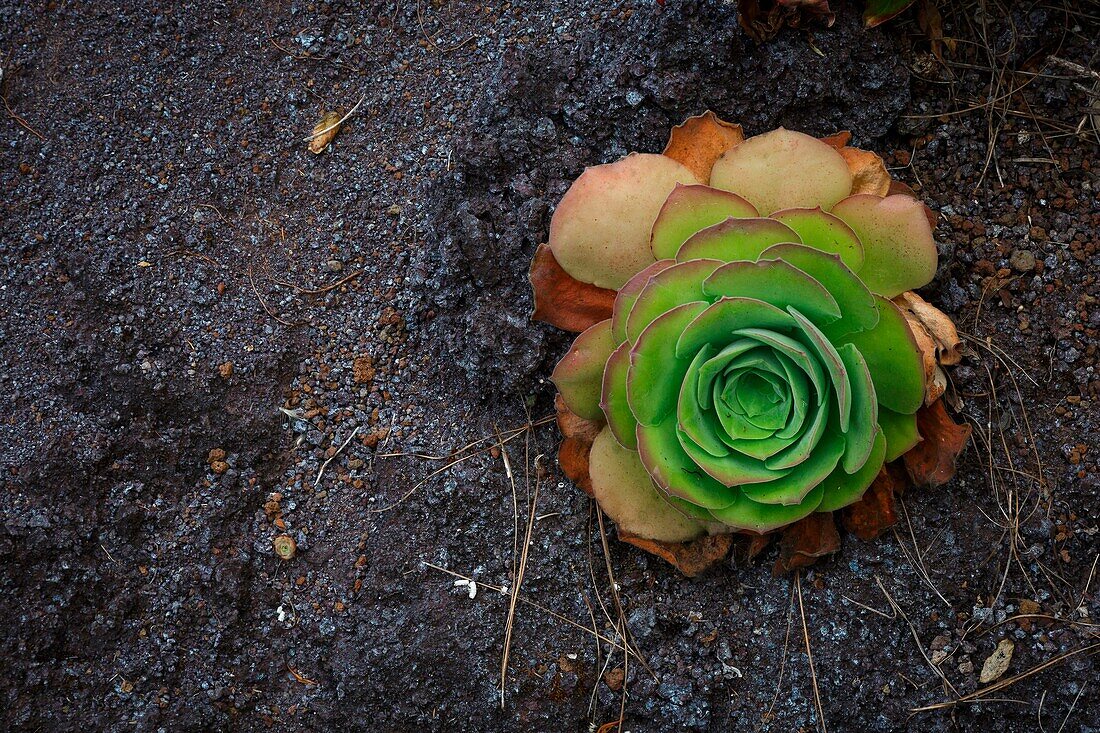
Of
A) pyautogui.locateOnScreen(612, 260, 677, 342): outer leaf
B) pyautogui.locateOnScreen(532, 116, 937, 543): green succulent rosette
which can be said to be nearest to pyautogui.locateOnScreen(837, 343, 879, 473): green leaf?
pyautogui.locateOnScreen(532, 116, 937, 543): green succulent rosette

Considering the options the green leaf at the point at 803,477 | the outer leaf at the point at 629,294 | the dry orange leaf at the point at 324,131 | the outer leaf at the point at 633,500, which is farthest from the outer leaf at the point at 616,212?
the dry orange leaf at the point at 324,131

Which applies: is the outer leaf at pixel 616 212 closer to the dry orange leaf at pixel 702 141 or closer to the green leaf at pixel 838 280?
the dry orange leaf at pixel 702 141

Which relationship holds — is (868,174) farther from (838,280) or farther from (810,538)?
(810,538)

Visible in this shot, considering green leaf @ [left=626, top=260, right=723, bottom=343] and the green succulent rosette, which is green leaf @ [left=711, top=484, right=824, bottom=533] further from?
green leaf @ [left=626, top=260, right=723, bottom=343]

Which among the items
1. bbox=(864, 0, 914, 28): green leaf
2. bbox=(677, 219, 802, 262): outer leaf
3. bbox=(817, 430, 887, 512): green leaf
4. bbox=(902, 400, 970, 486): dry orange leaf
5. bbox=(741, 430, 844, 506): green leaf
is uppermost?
bbox=(864, 0, 914, 28): green leaf

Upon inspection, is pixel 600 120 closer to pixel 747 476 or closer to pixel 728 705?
pixel 747 476

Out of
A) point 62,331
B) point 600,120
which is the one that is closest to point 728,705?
point 600,120

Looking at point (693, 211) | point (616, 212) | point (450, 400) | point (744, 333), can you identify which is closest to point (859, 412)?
point (744, 333)

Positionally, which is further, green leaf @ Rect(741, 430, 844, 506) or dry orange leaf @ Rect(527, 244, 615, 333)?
dry orange leaf @ Rect(527, 244, 615, 333)
